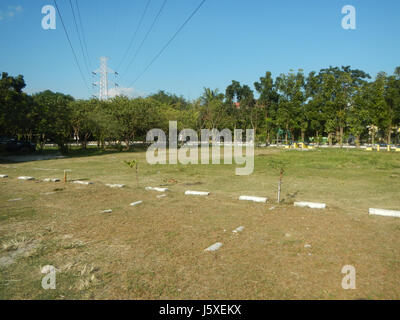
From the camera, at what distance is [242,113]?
5619 centimetres

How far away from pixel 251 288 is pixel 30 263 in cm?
345

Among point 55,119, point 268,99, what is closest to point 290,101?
point 268,99

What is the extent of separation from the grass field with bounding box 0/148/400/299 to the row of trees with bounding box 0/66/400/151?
22.5 meters

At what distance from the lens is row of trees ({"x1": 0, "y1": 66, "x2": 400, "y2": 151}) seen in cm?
2988

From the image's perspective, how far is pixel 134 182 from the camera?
513 inches

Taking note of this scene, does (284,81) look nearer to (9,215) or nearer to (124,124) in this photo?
(124,124)

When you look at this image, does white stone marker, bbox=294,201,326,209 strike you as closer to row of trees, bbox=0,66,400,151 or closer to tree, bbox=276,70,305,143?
row of trees, bbox=0,66,400,151

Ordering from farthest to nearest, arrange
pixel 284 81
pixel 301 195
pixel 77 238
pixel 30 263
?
pixel 284 81, pixel 301 195, pixel 77 238, pixel 30 263

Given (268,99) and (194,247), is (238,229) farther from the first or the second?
(268,99)

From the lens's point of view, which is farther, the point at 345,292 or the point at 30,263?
the point at 30,263

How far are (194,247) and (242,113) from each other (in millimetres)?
52623

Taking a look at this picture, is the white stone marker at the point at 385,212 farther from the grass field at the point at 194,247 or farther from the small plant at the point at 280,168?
the small plant at the point at 280,168
